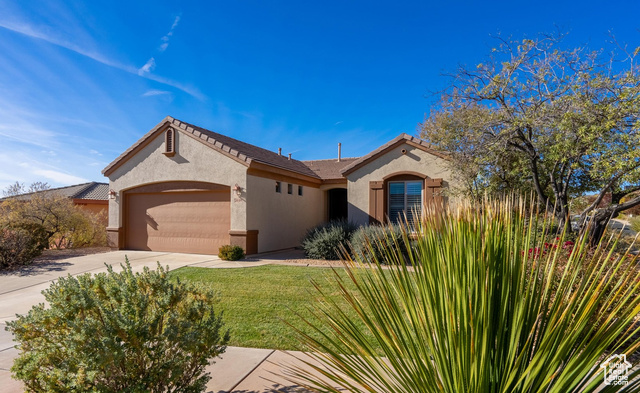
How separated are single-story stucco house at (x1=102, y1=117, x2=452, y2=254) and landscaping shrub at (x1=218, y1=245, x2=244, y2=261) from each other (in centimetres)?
58

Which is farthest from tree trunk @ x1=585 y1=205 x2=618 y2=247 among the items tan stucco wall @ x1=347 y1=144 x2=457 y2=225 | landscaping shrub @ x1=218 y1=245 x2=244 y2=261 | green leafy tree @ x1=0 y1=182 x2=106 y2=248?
green leafy tree @ x1=0 y1=182 x2=106 y2=248

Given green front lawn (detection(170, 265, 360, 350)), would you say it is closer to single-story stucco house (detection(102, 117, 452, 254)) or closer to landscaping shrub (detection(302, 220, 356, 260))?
landscaping shrub (detection(302, 220, 356, 260))

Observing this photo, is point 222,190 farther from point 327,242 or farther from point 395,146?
point 395,146

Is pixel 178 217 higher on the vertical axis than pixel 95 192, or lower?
lower

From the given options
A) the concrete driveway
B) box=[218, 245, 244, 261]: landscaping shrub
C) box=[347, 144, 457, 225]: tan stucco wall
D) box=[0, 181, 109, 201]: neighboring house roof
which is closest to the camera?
the concrete driveway

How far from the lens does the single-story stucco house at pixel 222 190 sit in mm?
14422

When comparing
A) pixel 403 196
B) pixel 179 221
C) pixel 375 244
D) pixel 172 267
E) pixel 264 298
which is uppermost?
pixel 403 196

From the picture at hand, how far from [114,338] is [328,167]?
754 inches

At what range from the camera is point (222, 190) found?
14789 mm

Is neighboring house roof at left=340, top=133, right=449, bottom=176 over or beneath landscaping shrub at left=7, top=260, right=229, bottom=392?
over

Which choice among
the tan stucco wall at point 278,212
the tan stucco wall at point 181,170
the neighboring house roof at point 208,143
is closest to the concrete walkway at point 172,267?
the tan stucco wall at point 278,212

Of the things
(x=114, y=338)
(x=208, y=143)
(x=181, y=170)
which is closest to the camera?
(x=114, y=338)

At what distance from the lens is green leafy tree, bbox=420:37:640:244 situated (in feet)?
29.7
